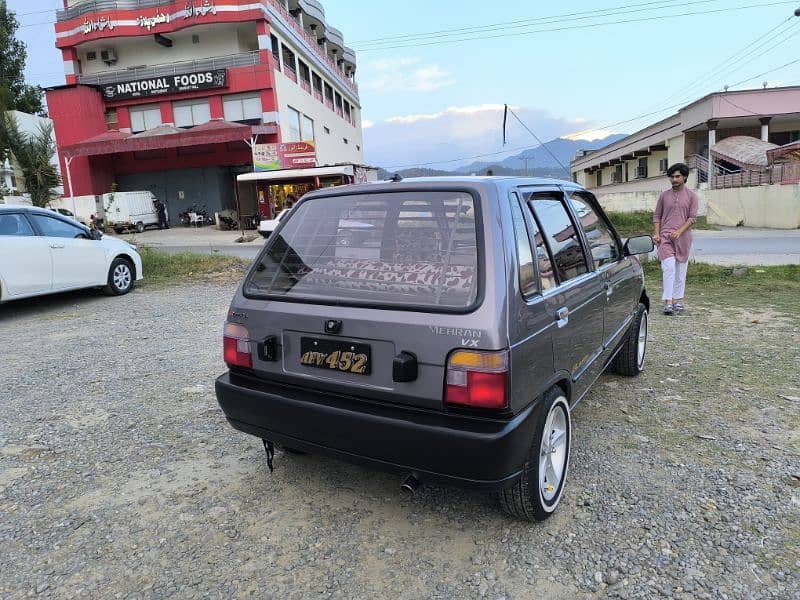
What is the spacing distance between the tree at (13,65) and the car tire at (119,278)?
35.0m

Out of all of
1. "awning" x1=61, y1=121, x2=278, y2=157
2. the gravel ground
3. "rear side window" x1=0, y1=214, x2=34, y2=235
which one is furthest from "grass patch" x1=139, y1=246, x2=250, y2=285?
"awning" x1=61, y1=121, x2=278, y2=157

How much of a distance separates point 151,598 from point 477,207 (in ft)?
7.07

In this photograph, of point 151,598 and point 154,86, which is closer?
point 151,598

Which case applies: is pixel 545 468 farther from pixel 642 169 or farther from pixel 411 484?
pixel 642 169

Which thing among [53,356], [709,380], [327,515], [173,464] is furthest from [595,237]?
[53,356]

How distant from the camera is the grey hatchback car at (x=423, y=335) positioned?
227cm

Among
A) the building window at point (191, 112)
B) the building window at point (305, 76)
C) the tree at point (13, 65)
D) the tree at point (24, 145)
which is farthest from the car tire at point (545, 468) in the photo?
the tree at point (13, 65)

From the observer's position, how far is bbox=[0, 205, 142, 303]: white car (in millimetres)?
7383

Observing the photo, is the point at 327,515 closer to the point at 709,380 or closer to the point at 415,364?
the point at 415,364

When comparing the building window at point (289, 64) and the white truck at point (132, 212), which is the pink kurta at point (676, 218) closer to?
the white truck at point (132, 212)

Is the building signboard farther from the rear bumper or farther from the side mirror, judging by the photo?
the rear bumper

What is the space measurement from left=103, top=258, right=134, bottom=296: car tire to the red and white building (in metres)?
20.7

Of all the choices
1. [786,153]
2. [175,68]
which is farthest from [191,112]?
[786,153]

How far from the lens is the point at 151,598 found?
2.21m
